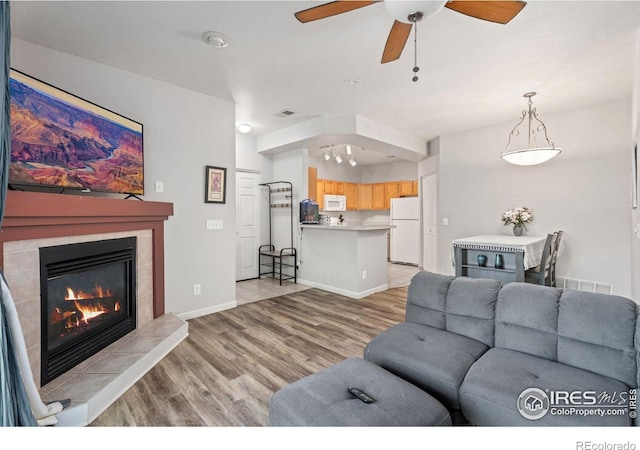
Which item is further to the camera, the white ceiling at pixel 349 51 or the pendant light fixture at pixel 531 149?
the pendant light fixture at pixel 531 149

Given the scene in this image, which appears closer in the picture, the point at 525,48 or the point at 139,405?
the point at 139,405

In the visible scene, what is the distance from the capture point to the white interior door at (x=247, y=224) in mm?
5211

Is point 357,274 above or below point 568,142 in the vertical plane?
below

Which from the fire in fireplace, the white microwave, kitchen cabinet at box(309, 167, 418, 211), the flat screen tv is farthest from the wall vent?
the flat screen tv

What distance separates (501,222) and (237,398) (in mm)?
4487

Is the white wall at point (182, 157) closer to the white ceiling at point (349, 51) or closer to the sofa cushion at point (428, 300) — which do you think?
the white ceiling at point (349, 51)

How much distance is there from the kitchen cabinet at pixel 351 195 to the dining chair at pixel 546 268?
4.71 meters

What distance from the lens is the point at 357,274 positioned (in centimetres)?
420

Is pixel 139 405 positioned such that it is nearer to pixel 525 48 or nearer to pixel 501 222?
pixel 525 48

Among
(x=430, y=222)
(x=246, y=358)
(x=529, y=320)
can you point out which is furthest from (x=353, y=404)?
(x=430, y=222)

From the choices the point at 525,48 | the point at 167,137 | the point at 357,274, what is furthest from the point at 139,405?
the point at 525,48

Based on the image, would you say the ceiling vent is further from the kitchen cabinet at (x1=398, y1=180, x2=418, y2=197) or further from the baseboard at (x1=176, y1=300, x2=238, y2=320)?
the kitchen cabinet at (x1=398, y1=180, x2=418, y2=197)

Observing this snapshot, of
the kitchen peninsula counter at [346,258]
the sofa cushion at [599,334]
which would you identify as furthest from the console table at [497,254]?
the sofa cushion at [599,334]
